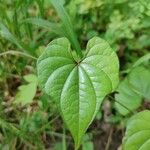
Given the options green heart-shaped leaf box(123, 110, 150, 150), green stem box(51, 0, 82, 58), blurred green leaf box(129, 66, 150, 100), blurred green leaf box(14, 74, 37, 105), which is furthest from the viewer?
blurred green leaf box(14, 74, 37, 105)

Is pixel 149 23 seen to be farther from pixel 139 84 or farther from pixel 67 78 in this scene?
pixel 67 78

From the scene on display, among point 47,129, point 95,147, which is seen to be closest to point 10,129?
point 47,129

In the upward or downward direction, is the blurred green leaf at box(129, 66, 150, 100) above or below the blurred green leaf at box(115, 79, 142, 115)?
above

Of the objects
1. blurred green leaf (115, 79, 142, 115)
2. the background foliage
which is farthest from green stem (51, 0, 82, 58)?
blurred green leaf (115, 79, 142, 115)

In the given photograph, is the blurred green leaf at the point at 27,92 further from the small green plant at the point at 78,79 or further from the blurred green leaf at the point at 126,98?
the small green plant at the point at 78,79

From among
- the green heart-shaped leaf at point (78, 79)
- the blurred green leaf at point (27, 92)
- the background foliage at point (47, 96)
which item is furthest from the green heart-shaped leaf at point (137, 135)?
the blurred green leaf at point (27, 92)

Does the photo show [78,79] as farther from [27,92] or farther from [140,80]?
[27,92]

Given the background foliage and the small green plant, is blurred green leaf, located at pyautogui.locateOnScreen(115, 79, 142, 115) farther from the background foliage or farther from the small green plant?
the small green plant

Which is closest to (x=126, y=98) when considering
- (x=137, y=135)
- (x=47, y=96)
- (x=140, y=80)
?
(x=140, y=80)
